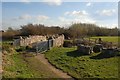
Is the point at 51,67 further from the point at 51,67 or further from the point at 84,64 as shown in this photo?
the point at 84,64

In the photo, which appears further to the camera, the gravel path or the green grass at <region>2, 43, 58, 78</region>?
the gravel path


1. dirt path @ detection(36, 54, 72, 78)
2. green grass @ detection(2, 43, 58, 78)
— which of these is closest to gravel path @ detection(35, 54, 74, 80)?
dirt path @ detection(36, 54, 72, 78)

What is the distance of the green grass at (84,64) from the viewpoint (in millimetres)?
15287

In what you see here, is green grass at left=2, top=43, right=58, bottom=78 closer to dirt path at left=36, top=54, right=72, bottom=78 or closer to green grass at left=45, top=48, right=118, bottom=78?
dirt path at left=36, top=54, right=72, bottom=78

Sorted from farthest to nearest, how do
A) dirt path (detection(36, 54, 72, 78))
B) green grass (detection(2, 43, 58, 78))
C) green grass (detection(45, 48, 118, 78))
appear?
green grass (detection(45, 48, 118, 78)) < dirt path (detection(36, 54, 72, 78)) < green grass (detection(2, 43, 58, 78))

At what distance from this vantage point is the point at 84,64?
1773 centimetres

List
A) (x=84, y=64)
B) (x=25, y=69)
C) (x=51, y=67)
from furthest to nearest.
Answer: (x=84, y=64) → (x=51, y=67) → (x=25, y=69)

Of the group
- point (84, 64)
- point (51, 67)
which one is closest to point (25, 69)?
point (51, 67)

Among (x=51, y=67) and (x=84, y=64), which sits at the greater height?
(x=84, y=64)

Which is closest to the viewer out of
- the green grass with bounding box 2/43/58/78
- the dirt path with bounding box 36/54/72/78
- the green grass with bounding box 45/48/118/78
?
the green grass with bounding box 2/43/58/78

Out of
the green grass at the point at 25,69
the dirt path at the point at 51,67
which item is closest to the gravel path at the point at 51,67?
the dirt path at the point at 51,67

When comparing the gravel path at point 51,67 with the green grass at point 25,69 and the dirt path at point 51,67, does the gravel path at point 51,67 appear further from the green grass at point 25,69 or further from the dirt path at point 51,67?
the green grass at point 25,69

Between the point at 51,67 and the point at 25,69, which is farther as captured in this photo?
the point at 51,67

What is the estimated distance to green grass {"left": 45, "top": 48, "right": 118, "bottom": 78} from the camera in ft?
50.2
